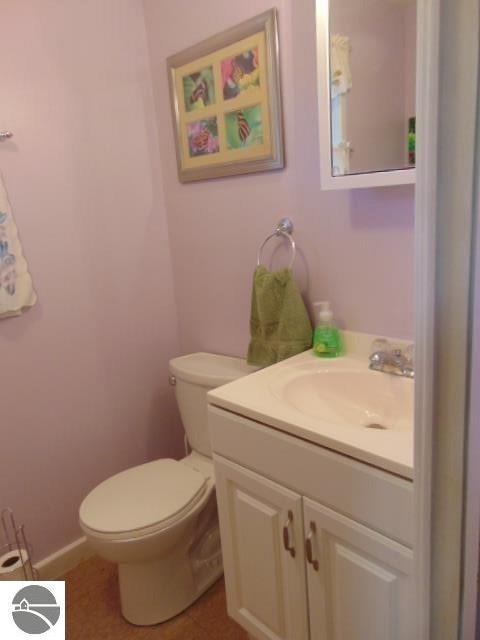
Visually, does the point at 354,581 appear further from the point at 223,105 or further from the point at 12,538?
the point at 223,105

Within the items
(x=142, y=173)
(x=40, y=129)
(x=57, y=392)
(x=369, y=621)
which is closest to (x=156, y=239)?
(x=142, y=173)

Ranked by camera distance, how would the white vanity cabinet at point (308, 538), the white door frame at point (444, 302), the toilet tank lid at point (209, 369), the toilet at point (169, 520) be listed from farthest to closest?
1. the toilet tank lid at point (209, 369)
2. the toilet at point (169, 520)
3. the white vanity cabinet at point (308, 538)
4. the white door frame at point (444, 302)

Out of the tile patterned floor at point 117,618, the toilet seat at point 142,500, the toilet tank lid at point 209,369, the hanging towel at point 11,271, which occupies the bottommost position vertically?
the tile patterned floor at point 117,618

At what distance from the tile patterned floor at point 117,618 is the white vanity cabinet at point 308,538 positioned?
238 millimetres

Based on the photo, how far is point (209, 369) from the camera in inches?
69.1

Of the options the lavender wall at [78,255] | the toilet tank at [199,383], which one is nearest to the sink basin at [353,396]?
the toilet tank at [199,383]

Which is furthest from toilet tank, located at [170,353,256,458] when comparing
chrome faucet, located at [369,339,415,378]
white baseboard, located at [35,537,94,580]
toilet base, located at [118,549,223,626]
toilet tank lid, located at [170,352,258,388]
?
white baseboard, located at [35,537,94,580]

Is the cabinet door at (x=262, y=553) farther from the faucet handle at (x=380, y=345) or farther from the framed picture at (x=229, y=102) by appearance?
the framed picture at (x=229, y=102)

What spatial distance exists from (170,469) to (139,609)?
0.45m

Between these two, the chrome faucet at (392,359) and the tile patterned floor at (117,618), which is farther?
the tile patterned floor at (117,618)

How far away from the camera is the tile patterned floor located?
1548mm

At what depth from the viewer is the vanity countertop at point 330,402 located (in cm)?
98

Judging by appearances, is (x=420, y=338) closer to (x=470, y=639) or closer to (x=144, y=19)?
(x=470, y=639)

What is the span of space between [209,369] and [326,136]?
89 cm
